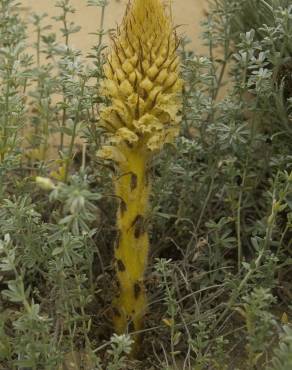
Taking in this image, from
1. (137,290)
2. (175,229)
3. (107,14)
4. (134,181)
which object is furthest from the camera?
(107,14)

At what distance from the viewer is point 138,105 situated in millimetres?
1709

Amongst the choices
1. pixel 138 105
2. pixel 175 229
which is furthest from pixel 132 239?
pixel 175 229

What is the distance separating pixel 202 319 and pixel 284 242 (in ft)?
1.94

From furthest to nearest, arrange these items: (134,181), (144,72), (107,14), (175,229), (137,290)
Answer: (107,14), (175,229), (137,290), (134,181), (144,72)

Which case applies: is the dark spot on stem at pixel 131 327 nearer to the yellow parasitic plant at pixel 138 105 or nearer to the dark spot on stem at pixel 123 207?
the yellow parasitic plant at pixel 138 105

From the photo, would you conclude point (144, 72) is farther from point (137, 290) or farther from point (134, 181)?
point (137, 290)

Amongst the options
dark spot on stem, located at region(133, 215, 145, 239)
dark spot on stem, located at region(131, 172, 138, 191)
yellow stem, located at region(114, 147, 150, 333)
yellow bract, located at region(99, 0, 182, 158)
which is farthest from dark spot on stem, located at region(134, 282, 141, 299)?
yellow bract, located at region(99, 0, 182, 158)

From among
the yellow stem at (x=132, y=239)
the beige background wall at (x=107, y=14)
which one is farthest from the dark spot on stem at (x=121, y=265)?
the beige background wall at (x=107, y=14)

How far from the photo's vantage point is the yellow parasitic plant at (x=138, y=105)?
1.69 m

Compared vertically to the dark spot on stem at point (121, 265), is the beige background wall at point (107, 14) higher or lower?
higher

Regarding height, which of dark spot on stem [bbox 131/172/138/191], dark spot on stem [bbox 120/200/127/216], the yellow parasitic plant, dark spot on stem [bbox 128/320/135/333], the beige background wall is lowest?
dark spot on stem [bbox 128/320/135/333]

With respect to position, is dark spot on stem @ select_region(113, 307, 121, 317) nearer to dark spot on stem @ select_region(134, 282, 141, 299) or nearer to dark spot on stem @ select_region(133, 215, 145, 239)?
dark spot on stem @ select_region(134, 282, 141, 299)

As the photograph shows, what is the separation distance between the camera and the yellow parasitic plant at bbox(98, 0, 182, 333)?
169 centimetres

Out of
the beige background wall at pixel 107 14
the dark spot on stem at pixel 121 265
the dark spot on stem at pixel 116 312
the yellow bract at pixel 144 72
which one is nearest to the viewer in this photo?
the yellow bract at pixel 144 72
